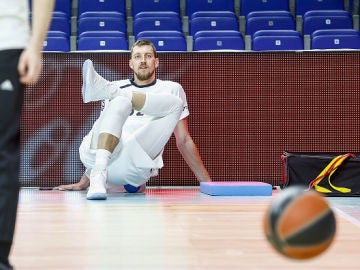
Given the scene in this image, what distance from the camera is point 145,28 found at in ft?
25.7

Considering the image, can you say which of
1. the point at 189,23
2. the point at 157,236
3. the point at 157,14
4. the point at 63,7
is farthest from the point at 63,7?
the point at 157,236

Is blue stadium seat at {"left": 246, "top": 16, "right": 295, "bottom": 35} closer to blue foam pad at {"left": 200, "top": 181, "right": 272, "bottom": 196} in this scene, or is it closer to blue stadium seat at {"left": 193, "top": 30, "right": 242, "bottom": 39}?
blue stadium seat at {"left": 193, "top": 30, "right": 242, "bottom": 39}

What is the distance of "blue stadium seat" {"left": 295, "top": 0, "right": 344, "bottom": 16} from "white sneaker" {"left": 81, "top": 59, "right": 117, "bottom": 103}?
4456mm

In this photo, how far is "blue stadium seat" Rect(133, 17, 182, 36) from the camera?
784cm

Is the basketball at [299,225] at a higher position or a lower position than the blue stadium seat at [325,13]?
lower

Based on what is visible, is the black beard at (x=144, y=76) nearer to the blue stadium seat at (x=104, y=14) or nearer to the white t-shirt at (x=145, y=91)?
the white t-shirt at (x=145, y=91)

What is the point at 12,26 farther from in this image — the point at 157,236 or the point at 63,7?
the point at 63,7

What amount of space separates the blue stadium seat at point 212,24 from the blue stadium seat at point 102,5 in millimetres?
928

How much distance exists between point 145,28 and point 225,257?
19.0ft

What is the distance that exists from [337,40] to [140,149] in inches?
128

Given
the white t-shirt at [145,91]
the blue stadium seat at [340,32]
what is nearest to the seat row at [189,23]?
the blue stadium seat at [340,32]

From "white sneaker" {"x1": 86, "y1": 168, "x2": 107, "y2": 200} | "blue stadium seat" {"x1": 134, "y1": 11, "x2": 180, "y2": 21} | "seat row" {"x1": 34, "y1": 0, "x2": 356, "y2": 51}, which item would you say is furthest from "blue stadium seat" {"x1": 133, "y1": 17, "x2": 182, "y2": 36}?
"white sneaker" {"x1": 86, "y1": 168, "x2": 107, "y2": 200}

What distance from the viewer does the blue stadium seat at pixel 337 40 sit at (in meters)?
7.26

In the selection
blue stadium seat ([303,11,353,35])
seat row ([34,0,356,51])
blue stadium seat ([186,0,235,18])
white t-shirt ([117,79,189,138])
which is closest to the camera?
white t-shirt ([117,79,189,138])
